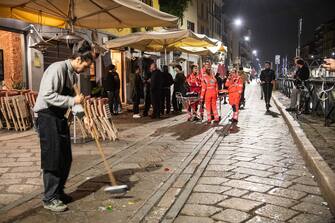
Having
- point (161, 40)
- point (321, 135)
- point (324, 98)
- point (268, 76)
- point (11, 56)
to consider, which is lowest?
point (321, 135)

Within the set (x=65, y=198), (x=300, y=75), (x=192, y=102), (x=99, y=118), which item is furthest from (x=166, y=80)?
(x=65, y=198)

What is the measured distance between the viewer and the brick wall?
12.4m

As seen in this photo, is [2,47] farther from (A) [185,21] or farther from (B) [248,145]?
(A) [185,21]

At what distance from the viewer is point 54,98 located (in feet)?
14.3

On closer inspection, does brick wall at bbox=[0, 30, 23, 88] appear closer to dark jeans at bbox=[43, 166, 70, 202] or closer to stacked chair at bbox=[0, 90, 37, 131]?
stacked chair at bbox=[0, 90, 37, 131]

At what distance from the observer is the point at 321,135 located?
9242mm

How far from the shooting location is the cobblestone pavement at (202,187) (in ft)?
14.7

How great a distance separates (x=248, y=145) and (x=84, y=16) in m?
4.76

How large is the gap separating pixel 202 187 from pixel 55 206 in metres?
1.98

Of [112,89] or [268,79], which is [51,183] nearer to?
[112,89]

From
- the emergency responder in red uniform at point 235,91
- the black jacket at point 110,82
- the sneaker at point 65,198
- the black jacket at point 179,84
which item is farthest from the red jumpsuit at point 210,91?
the sneaker at point 65,198

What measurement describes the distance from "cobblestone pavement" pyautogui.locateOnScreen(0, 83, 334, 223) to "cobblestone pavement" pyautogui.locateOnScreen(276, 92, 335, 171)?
0.41 meters

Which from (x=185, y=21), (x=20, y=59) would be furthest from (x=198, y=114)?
(x=185, y=21)

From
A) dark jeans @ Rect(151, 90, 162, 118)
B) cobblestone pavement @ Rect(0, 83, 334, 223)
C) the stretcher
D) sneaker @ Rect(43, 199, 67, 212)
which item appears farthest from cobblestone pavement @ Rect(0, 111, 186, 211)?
dark jeans @ Rect(151, 90, 162, 118)
